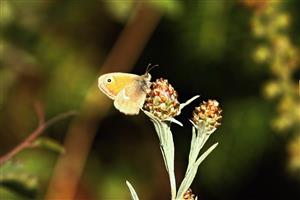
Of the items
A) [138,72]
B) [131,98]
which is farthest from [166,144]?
[138,72]

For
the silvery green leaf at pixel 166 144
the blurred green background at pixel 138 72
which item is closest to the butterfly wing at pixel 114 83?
the silvery green leaf at pixel 166 144

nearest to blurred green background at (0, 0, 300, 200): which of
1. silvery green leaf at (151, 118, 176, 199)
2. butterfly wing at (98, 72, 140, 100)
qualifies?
butterfly wing at (98, 72, 140, 100)

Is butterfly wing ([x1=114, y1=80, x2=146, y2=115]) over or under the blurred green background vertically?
over

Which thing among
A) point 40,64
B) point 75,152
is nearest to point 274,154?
point 75,152

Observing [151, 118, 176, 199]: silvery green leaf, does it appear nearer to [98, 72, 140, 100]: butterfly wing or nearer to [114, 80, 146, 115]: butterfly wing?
[114, 80, 146, 115]: butterfly wing

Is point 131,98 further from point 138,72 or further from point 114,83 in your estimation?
point 138,72

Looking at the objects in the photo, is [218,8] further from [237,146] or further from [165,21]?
[237,146]
